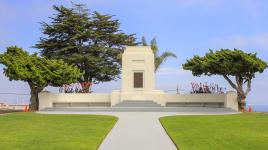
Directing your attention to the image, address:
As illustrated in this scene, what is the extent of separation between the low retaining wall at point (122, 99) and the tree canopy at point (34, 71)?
1.29 m

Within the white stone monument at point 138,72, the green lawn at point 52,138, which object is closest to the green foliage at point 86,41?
the white stone monument at point 138,72

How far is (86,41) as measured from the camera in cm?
5469

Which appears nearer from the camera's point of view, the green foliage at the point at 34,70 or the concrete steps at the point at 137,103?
the green foliage at the point at 34,70

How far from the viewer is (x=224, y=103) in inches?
1531

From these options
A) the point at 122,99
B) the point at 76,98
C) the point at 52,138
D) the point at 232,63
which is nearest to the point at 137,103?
the point at 122,99

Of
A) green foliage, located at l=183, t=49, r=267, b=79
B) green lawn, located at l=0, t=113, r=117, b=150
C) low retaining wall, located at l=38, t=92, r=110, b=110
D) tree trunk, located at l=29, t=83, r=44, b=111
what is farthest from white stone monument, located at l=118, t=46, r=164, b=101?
green lawn, located at l=0, t=113, r=117, b=150

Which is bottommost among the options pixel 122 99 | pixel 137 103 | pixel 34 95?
pixel 137 103

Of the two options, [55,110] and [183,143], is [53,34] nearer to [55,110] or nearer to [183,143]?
[55,110]

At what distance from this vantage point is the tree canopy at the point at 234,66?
3656cm

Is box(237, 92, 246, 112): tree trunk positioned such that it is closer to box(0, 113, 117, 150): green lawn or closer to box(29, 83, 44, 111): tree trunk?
box(29, 83, 44, 111): tree trunk

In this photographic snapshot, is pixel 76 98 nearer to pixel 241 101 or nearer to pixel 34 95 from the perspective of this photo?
pixel 34 95

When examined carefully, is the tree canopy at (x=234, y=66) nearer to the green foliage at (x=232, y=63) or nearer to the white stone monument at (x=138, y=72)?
the green foliage at (x=232, y=63)

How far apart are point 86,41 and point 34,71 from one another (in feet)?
60.7

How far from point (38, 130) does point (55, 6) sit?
37975 millimetres
